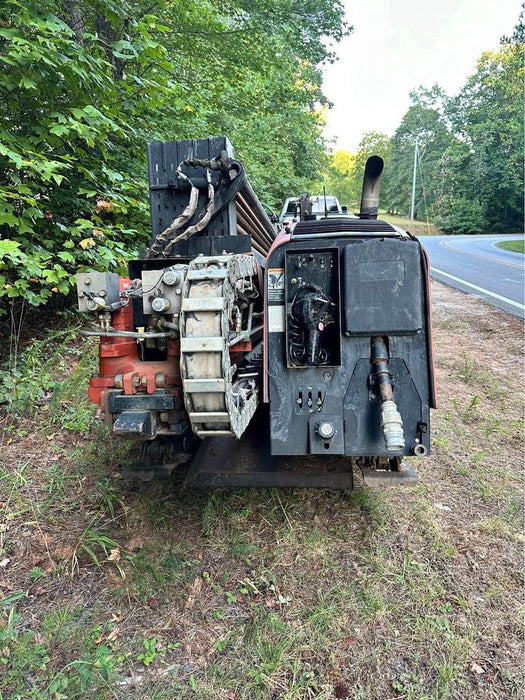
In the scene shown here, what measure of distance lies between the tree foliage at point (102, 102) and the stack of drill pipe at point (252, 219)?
1228 mm

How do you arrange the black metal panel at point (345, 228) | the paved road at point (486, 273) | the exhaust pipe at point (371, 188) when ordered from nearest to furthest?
the black metal panel at point (345, 228) < the exhaust pipe at point (371, 188) < the paved road at point (486, 273)

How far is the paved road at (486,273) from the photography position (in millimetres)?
10008

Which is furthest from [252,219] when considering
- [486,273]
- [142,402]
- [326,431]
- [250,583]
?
[486,273]

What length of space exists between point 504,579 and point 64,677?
95.9 inches

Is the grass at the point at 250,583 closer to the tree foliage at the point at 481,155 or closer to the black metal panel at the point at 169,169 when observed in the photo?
the black metal panel at the point at 169,169

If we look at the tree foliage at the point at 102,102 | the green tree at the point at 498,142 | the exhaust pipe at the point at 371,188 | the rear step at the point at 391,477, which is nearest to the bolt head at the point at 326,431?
the rear step at the point at 391,477

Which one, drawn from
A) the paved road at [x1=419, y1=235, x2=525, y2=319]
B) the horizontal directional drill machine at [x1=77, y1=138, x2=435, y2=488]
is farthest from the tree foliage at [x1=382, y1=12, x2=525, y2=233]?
the horizontal directional drill machine at [x1=77, y1=138, x2=435, y2=488]

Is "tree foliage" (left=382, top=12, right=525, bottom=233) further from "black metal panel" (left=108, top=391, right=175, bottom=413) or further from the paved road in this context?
"black metal panel" (left=108, top=391, right=175, bottom=413)

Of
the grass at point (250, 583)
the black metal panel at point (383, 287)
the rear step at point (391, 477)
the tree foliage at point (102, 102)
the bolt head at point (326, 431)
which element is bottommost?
the grass at point (250, 583)

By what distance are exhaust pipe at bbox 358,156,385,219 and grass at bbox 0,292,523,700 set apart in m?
2.36

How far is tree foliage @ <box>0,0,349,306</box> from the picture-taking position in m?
3.40

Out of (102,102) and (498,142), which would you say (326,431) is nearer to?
(102,102)

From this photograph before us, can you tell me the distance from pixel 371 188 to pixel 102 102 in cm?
266

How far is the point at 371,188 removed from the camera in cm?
404
